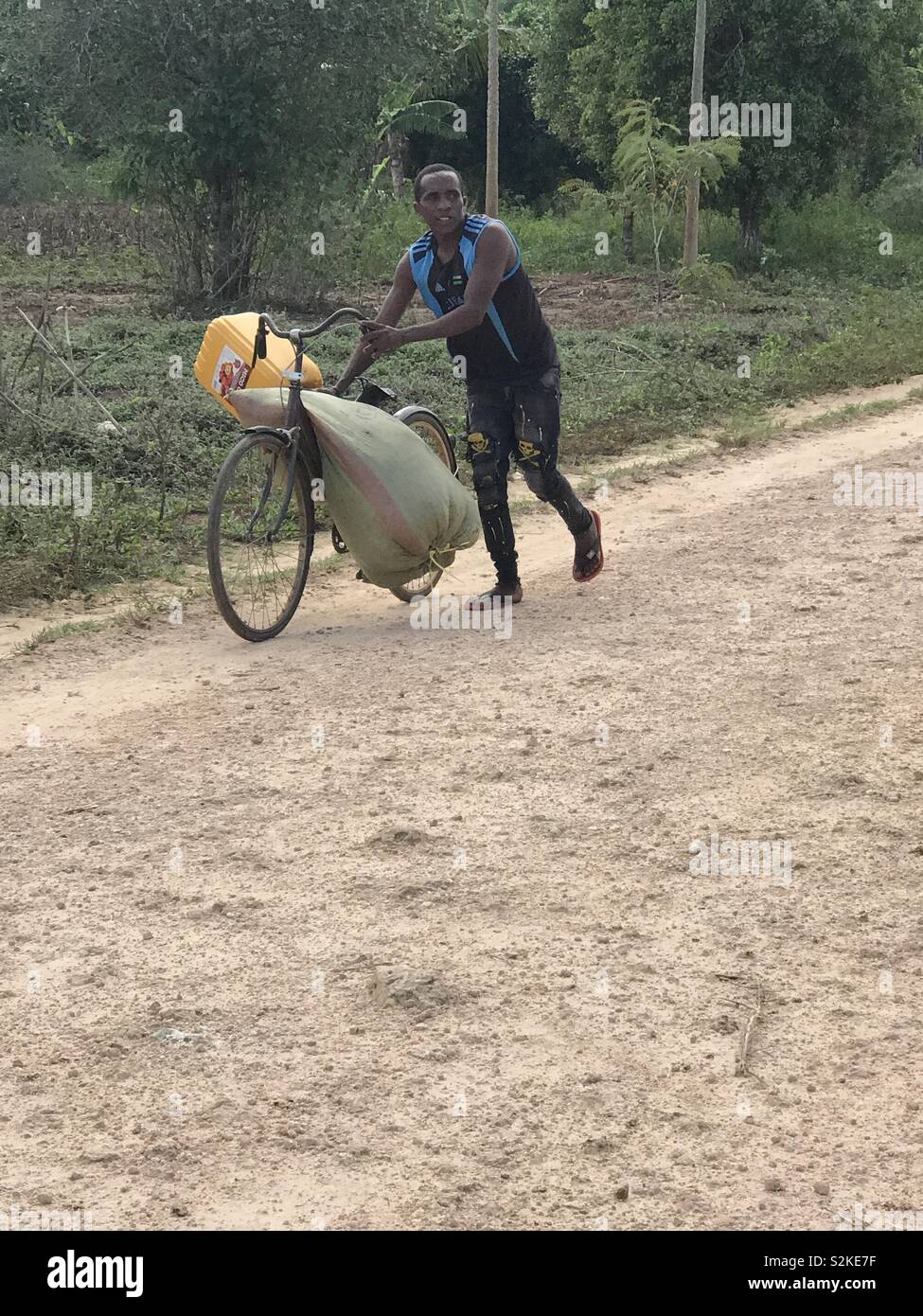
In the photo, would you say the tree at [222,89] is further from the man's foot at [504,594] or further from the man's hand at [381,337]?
the man's hand at [381,337]

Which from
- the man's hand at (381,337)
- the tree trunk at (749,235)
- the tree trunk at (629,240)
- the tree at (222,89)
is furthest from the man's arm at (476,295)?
the tree trunk at (629,240)

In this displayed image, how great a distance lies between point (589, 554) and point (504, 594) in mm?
450

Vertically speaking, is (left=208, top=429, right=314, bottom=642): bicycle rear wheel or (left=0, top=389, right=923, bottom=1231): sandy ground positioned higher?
(left=208, top=429, right=314, bottom=642): bicycle rear wheel

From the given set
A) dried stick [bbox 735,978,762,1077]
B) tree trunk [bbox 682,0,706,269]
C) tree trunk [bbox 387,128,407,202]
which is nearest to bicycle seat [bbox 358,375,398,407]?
dried stick [bbox 735,978,762,1077]

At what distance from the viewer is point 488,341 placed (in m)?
6.27

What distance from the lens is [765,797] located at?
15.1 ft

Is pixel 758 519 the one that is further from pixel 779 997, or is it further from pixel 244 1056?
pixel 244 1056

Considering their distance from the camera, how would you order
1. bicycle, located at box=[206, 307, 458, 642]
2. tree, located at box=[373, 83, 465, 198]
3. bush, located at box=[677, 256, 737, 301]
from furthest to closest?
tree, located at box=[373, 83, 465, 198] → bush, located at box=[677, 256, 737, 301] → bicycle, located at box=[206, 307, 458, 642]

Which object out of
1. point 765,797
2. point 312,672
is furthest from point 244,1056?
point 312,672

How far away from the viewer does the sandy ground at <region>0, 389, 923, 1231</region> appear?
9.62 feet

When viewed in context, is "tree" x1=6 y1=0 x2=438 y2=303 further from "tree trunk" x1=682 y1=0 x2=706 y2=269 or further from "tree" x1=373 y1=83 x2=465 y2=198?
"tree" x1=373 y1=83 x2=465 y2=198

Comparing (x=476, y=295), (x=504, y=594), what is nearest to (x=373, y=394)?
(x=476, y=295)

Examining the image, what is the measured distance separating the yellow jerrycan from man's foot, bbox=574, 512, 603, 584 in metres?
1.30

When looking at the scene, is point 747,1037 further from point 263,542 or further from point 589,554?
point 589,554
